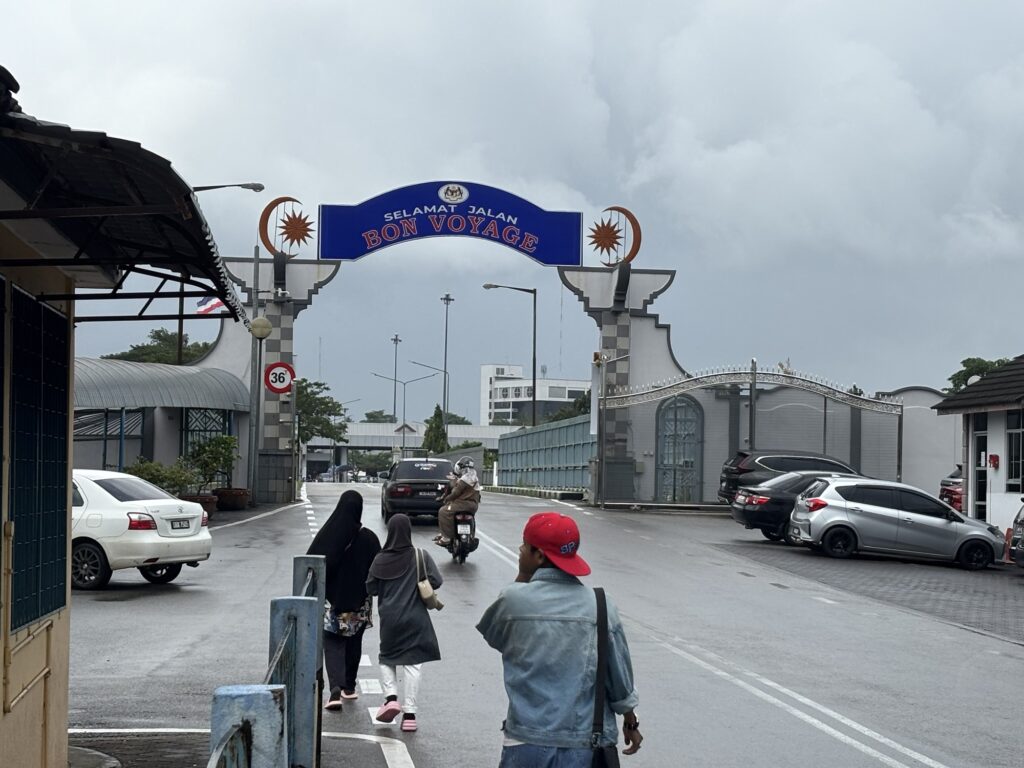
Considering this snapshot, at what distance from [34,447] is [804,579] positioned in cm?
1670

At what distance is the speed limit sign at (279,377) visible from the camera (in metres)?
37.9

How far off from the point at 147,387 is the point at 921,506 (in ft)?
69.9

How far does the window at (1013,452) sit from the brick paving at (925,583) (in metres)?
2.70

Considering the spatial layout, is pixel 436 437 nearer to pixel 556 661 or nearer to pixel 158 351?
pixel 158 351

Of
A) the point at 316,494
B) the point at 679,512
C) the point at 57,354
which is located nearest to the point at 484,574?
the point at 57,354

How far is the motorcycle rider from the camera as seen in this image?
22109mm

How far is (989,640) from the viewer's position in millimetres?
15625

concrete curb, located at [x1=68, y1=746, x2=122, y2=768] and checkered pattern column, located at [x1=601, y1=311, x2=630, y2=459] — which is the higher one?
checkered pattern column, located at [x1=601, y1=311, x2=630, y2=459]

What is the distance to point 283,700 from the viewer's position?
12.7 feet

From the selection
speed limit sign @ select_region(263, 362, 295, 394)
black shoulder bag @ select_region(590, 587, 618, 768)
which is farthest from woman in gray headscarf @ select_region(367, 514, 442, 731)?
speed limit sign @ select_region(263, 362, 295, 394)

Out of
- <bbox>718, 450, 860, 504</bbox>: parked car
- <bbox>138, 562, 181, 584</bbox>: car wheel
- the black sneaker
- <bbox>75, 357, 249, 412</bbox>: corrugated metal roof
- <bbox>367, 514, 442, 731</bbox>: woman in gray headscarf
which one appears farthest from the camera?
<bbox>75, 357, 249, 412</bbox>: corrugated metal roof

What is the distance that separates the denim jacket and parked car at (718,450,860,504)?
92.0 feet

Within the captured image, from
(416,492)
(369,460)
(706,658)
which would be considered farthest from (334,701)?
(369,460)

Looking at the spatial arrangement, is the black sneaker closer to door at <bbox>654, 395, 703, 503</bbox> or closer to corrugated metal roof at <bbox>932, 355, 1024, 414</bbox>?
corrugated metal roof at <bbox>932, 355, 1024, 414</bbox>
